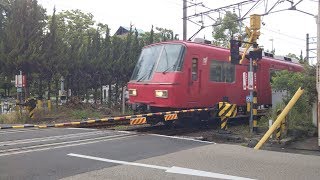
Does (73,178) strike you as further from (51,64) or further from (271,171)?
(51,64)

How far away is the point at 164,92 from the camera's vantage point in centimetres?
1352

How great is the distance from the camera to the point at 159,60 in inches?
559

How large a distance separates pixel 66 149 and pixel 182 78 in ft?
17.8

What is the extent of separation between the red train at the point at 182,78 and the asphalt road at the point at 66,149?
2398mm

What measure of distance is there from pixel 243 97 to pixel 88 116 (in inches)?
341

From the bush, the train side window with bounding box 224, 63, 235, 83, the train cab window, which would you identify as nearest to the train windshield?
the train cab window

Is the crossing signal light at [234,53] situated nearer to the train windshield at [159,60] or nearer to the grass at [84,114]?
the train windshield at [159,60]

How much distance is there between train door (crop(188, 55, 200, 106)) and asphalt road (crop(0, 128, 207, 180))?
9.94ft

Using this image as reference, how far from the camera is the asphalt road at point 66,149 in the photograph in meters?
7.11

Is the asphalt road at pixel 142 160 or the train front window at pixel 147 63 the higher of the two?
the train front window at pixel 147 63

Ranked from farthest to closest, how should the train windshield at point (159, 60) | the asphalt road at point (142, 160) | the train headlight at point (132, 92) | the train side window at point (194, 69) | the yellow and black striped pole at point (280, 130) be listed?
the train headlight at point (132, 92), the train side window at point (194, 69), the train windshield at point (159, 60), the yellow and black striped pole at point (280, 130), the asphalt road at point (142, 160)

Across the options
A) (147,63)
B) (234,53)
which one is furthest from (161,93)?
(234,53)

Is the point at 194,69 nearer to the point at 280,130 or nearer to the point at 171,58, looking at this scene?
the point at 171,58

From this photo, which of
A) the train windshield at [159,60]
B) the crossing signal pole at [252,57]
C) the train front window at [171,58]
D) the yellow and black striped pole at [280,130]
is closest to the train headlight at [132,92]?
Result: the train windshield at [159,60]
